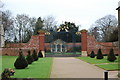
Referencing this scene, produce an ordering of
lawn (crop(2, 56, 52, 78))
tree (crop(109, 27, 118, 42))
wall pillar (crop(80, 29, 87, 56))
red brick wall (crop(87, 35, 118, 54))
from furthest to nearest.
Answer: tree (crop(109, 27, 118, 42)) → red brick wall (crop(87, 35, 118, 54)) → wall pillar (crop(80, 29, 87, 56)) → lawn (crop(2, 56, 52, 78))

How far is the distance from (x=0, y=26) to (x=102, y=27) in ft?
102

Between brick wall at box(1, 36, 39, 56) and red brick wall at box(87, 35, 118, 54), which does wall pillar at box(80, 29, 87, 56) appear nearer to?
red brick wall at box(87, 35, 118, 54)

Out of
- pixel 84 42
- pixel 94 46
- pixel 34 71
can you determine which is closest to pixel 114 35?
pixel 94 46

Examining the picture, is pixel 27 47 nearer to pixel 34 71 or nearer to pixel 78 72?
pixel 34 71

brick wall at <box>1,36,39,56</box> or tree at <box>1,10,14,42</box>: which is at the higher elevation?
tree at <box>1,10,14,42</box>

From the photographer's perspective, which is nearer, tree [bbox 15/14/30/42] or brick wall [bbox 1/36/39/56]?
brick wall [bbox 1/36/39/56]

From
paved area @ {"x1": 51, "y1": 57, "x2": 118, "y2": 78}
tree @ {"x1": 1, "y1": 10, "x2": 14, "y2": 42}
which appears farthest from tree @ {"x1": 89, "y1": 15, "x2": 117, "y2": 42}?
paved area @ {"x1": 51, "y1": 57, "x2": 118, "y2": 78}

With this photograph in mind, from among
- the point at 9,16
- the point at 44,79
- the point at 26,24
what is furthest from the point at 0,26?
the point at 44,79

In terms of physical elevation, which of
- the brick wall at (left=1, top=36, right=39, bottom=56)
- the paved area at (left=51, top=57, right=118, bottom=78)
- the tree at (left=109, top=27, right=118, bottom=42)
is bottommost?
the paved area at (left=51, top=57, right=118, bottom=78)

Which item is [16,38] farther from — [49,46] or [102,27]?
[102,27]

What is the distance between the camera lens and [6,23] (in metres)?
47.8

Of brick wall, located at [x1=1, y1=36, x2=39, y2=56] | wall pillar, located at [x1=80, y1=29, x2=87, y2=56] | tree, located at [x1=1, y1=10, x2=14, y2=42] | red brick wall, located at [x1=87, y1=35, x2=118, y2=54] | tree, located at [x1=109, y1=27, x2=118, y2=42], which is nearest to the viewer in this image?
wall pillar, located at [x1=80, y1=29, x2=87, y2=56]

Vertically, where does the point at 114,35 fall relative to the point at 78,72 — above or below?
above

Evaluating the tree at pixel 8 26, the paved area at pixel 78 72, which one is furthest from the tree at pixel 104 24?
the paved area at pixel 78 72
